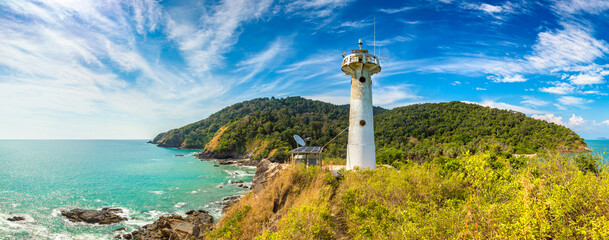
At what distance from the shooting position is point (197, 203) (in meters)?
21.1

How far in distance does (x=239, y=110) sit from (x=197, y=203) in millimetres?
91737

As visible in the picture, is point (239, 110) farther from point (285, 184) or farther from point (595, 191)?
point (595, 191)

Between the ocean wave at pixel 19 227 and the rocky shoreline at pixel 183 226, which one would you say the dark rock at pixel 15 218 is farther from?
the rocky shoreline at pixel 183 226

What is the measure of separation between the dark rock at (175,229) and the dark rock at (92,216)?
3.24 metres

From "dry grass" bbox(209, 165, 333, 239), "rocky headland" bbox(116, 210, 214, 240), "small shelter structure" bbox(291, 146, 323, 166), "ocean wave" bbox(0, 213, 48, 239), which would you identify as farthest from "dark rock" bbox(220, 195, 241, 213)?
"dry grass" bbox(209, 165, 333, 239)

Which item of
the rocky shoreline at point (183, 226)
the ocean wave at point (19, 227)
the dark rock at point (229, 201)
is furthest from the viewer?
the dark rock at point (229, 201)

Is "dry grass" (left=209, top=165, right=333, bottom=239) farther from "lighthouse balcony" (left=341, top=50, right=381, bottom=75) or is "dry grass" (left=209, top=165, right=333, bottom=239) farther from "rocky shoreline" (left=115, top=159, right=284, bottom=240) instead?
"lighthouse balcony" (left=341, top=50, right=381, bottom=75)

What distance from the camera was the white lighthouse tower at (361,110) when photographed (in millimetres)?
11148

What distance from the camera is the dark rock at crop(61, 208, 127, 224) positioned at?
54.2 feet

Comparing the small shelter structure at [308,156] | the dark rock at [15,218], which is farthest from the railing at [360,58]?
the dark rock at [15,218]

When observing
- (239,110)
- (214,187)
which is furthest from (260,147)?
(239,110)

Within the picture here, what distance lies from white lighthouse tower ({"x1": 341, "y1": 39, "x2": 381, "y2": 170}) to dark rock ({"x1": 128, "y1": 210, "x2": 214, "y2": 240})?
9.00 meters

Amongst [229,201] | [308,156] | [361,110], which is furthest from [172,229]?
[361,110]

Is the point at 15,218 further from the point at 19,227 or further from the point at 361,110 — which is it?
the point at 361,110
